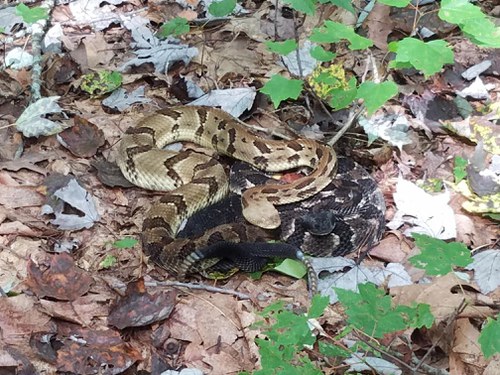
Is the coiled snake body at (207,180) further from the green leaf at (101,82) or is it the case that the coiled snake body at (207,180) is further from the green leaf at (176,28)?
the green leaf at (176,28)

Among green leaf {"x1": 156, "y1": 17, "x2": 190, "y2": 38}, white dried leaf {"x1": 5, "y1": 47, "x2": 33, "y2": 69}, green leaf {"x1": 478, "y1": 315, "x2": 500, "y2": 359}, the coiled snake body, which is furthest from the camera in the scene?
white dried leaf {"x1": 5, "y1": 47, "x2": 33, "y2": 69}

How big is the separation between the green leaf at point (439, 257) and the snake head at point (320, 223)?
145cm

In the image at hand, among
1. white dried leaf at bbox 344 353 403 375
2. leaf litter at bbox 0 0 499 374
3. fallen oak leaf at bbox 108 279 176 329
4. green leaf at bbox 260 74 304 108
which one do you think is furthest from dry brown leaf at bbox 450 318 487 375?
green leaf at bbox 260 74 304 108

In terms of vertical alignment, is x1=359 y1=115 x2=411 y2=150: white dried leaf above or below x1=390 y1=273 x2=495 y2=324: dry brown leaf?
below

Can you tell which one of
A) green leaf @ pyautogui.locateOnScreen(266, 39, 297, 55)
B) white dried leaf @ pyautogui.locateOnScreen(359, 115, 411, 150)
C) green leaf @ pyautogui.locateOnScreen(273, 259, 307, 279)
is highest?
green leaf @ pyautogui.locateOnScreen(266, 39, 297, 55)

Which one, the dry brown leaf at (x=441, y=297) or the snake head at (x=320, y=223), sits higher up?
the dry brown leaf at (x=441, y=297)

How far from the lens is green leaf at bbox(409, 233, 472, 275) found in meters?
2.35

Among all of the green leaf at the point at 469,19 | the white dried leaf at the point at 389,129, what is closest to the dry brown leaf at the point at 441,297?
the green leaf at the point at 469,19

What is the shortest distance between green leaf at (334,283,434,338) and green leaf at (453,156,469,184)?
6.99 feet

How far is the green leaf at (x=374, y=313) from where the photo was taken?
7.63 ft

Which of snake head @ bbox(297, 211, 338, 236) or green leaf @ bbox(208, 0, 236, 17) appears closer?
snake head @ bbox(297, 211, 338, 236)

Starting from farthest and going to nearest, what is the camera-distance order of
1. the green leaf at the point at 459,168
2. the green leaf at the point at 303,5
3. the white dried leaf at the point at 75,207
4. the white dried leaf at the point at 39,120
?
1. the white dried leaf at the point at 39,120
2. the green leaf at the point at 459,168
3. the white dried leaf at the point at 75,207
4. the green leaf at the point at 303,5

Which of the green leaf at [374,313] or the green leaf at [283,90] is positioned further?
the green leaf at [283,90]

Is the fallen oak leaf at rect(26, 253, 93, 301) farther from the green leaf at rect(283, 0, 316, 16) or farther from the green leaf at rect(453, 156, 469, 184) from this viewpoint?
the green leaf at rect(453, 156, 469, 184)
